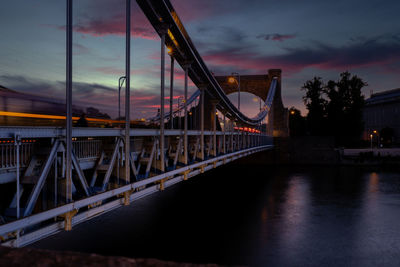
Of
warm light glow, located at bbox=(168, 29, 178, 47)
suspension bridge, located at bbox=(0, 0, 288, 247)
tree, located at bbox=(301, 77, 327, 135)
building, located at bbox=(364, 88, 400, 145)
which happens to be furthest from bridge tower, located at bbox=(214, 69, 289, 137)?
warm light glow, located at bbox=(168, 29, 178, 47)

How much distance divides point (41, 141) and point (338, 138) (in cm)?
6169

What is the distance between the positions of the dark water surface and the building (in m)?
43.6

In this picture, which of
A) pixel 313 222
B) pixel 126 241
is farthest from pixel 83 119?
pixel 313 222

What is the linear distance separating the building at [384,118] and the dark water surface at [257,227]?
43.6m

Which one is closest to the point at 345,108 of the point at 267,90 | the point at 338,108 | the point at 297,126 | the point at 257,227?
the point at 338,108

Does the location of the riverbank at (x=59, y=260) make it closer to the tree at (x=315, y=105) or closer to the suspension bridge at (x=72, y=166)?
the suspension bridge at (x=72, y=166)

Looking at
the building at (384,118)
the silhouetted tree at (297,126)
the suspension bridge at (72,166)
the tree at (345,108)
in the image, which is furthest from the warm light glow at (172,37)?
the silhouetted tree at (297,126)

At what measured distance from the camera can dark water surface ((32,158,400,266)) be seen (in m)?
15.6

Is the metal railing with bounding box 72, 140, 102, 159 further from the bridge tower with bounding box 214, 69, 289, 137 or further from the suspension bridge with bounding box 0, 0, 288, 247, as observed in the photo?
the bridge tower with bounding box 214, 69, 289, 137

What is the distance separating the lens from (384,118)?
76812 mm

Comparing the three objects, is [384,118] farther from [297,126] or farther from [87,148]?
[87,148]

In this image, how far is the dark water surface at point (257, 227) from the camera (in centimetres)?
1561

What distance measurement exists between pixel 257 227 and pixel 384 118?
66857mm

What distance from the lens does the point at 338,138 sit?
203ft
